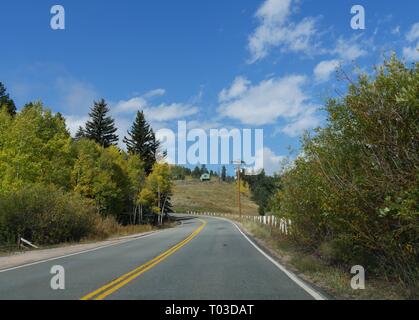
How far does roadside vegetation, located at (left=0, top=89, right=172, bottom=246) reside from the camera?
23906 millimetres

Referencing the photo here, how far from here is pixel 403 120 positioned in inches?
313

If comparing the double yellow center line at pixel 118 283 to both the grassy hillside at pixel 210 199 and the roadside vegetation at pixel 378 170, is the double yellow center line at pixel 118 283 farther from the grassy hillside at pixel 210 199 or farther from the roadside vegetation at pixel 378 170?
the grassy hillside at pixel 210 199

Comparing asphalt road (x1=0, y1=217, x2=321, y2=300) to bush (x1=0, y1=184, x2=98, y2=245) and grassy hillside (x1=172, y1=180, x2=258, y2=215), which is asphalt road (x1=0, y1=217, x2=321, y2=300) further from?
grassy hillside (x1=172, y1=180, x2=258, y2=215)

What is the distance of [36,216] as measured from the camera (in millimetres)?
23719

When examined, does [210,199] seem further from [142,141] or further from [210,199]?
[142,141]

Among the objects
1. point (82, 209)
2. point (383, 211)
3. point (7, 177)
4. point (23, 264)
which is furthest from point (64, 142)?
point (383, 211)

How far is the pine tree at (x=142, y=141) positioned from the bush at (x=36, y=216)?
162 ft

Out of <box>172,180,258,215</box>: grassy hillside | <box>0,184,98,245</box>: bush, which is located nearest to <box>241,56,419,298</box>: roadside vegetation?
<box>0,184,98,245</box>: bush

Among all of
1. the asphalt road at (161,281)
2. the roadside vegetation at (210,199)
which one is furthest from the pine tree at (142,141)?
the asphalt road at (161,281)

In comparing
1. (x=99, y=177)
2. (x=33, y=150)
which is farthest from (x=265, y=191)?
(x=33, y=150)

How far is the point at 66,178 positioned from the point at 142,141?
106ft

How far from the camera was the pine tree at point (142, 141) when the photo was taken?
7588 centimetres
